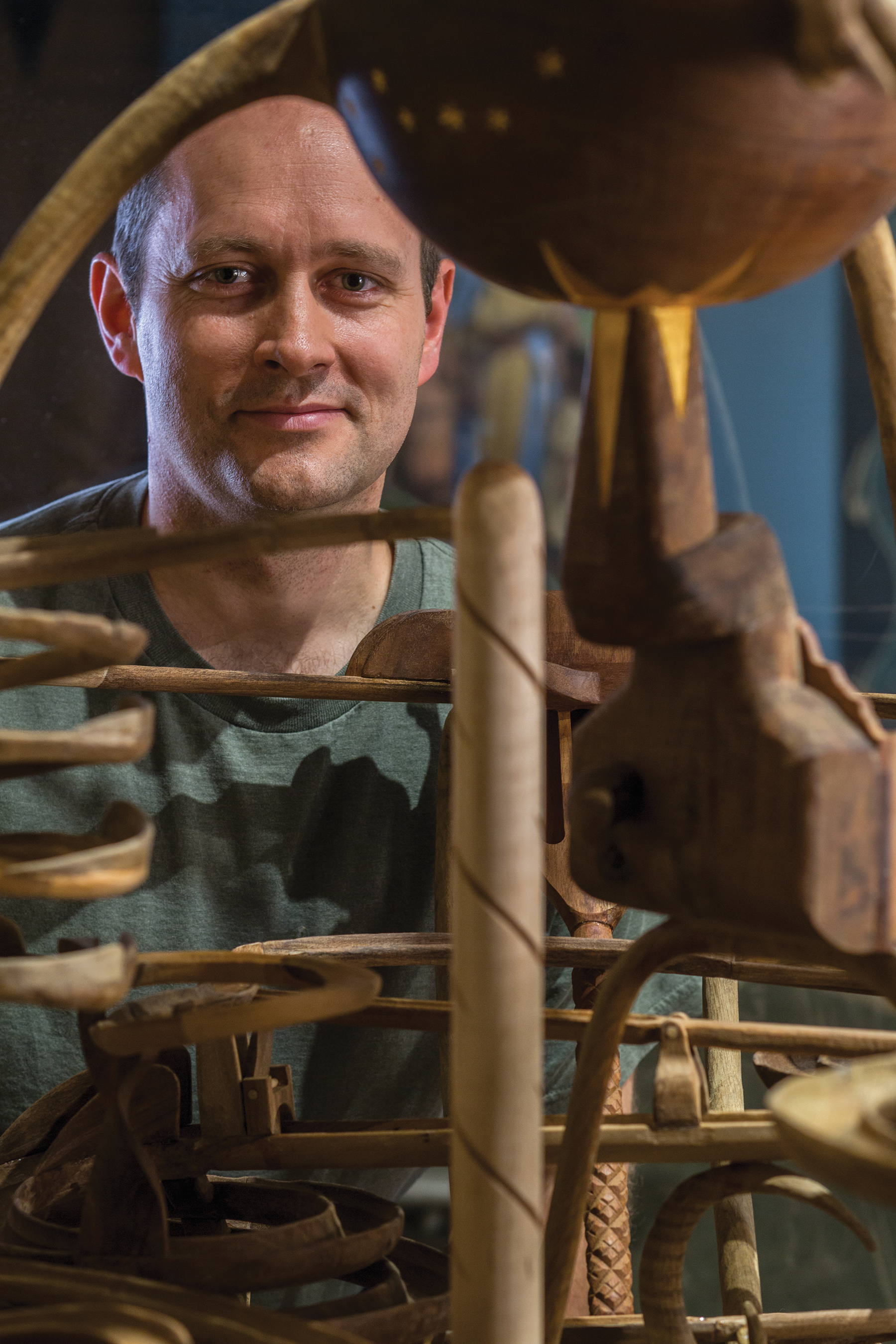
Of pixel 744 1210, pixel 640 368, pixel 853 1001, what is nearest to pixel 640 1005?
pixel 744 1210

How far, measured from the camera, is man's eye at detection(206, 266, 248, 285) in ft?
4.05

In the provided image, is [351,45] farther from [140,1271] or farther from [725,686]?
[140,1271]

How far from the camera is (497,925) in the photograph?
0.39m

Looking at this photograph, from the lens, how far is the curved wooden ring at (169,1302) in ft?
1.33

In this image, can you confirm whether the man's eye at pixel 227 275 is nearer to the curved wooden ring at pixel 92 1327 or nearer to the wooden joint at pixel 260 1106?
the wooden joint at pixel 260 1106

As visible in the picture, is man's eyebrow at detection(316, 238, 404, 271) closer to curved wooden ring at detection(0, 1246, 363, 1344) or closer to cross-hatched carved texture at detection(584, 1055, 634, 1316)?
cross-hatched carved texture at detection(584, 1055, 634, 1316)

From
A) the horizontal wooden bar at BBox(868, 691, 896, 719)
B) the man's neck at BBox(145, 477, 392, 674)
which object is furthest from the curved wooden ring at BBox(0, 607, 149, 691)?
the man's neck at BBox(145, 477, 392, 674)

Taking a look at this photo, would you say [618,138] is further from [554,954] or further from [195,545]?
[554,954]

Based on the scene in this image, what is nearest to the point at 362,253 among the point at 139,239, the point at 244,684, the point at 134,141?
the point at 139,239

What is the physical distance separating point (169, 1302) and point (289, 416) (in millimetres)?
951

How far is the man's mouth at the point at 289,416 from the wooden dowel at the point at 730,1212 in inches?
24.8

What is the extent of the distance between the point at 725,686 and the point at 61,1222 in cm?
35

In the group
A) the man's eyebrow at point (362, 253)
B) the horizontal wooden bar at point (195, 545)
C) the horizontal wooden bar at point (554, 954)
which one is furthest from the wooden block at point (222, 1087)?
the man's eyebrow at point (362, 253)

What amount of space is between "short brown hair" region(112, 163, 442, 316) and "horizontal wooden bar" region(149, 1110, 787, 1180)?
3.15ft
